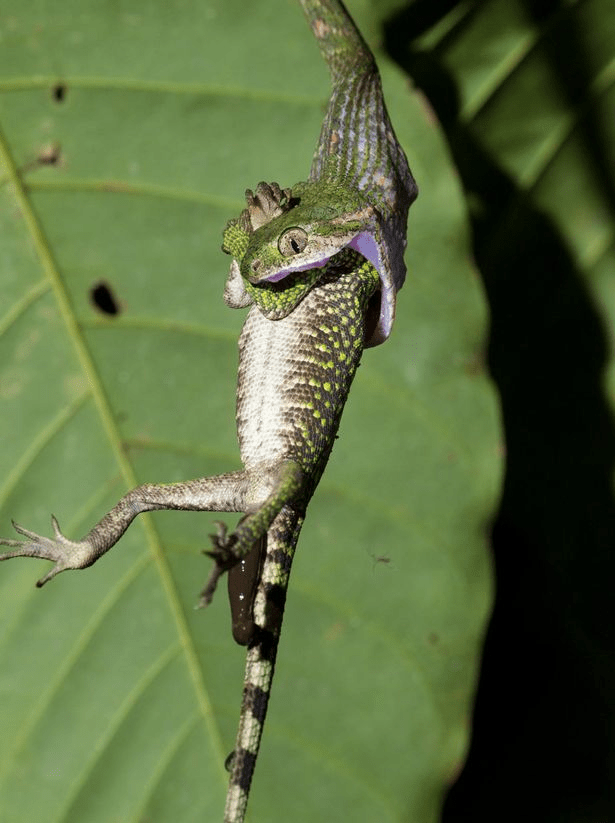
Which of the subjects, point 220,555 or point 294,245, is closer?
point 220,555

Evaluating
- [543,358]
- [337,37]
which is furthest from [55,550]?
[543,358]

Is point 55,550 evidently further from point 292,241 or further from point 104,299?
point 292,241

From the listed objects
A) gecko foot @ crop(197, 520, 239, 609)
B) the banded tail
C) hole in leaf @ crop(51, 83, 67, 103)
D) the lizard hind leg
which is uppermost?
hole in leaf @ crop(51, 83, 67, 103)

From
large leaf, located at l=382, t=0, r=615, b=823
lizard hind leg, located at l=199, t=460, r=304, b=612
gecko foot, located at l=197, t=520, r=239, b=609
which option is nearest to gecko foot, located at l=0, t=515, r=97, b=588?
lizard hind leg, located at l=199, t=460, r=304, b=612

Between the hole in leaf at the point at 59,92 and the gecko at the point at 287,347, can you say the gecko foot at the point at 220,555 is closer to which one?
the gecko at the point at 287,347

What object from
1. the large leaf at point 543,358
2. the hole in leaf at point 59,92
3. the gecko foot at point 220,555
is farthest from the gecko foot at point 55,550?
the large leaf at point 543,358

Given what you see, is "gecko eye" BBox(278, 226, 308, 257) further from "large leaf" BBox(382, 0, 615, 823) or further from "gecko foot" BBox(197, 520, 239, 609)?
"large leaf" BBox(382, 0, 615, 823)

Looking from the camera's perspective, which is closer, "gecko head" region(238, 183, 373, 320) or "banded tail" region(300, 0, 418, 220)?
"gecko head" region(238, 183, 373, 320)

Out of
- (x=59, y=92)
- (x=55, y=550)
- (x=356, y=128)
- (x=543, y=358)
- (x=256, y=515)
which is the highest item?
(x=59, y=92)
